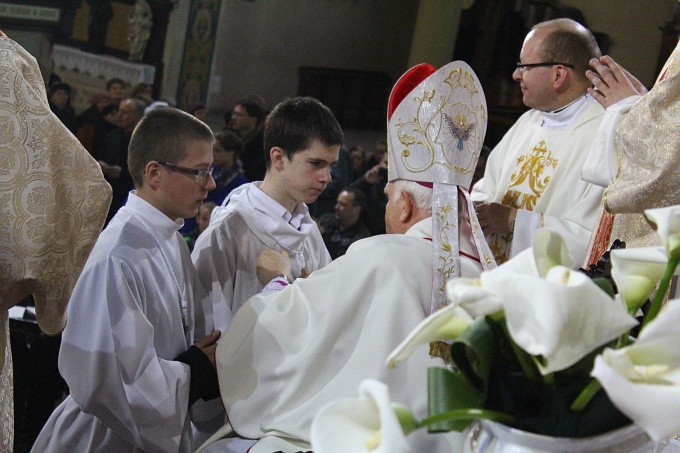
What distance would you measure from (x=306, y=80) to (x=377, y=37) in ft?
4.67

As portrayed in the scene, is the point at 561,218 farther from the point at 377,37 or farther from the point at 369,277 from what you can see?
the point at 377,37

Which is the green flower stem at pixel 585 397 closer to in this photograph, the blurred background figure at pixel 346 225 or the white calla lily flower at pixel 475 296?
the white calla lily flower at pixel 475 296

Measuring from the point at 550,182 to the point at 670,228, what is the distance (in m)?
2.87

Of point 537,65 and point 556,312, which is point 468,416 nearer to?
point 556,312

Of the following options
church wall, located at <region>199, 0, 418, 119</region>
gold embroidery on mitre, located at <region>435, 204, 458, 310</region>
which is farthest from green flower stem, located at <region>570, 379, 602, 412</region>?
church wall, located at <region>199, 0, 418, 119</region>

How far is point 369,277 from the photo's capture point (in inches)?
92.1

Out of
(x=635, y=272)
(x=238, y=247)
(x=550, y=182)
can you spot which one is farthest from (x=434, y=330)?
(x=550, y=182)

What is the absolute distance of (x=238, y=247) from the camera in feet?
11.3

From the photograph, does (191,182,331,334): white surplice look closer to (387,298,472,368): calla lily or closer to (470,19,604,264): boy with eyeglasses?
(470,19,604,264): boy with eyeglasses

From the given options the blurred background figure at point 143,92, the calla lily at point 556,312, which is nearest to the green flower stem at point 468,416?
→ the calla lily at point 556,312

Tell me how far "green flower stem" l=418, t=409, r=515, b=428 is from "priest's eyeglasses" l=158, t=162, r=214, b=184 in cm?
200

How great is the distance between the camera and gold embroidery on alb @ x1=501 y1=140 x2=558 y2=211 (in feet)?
12.8

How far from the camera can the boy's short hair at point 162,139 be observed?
9.52 ft

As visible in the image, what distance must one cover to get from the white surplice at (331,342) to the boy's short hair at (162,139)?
2.30 feet
